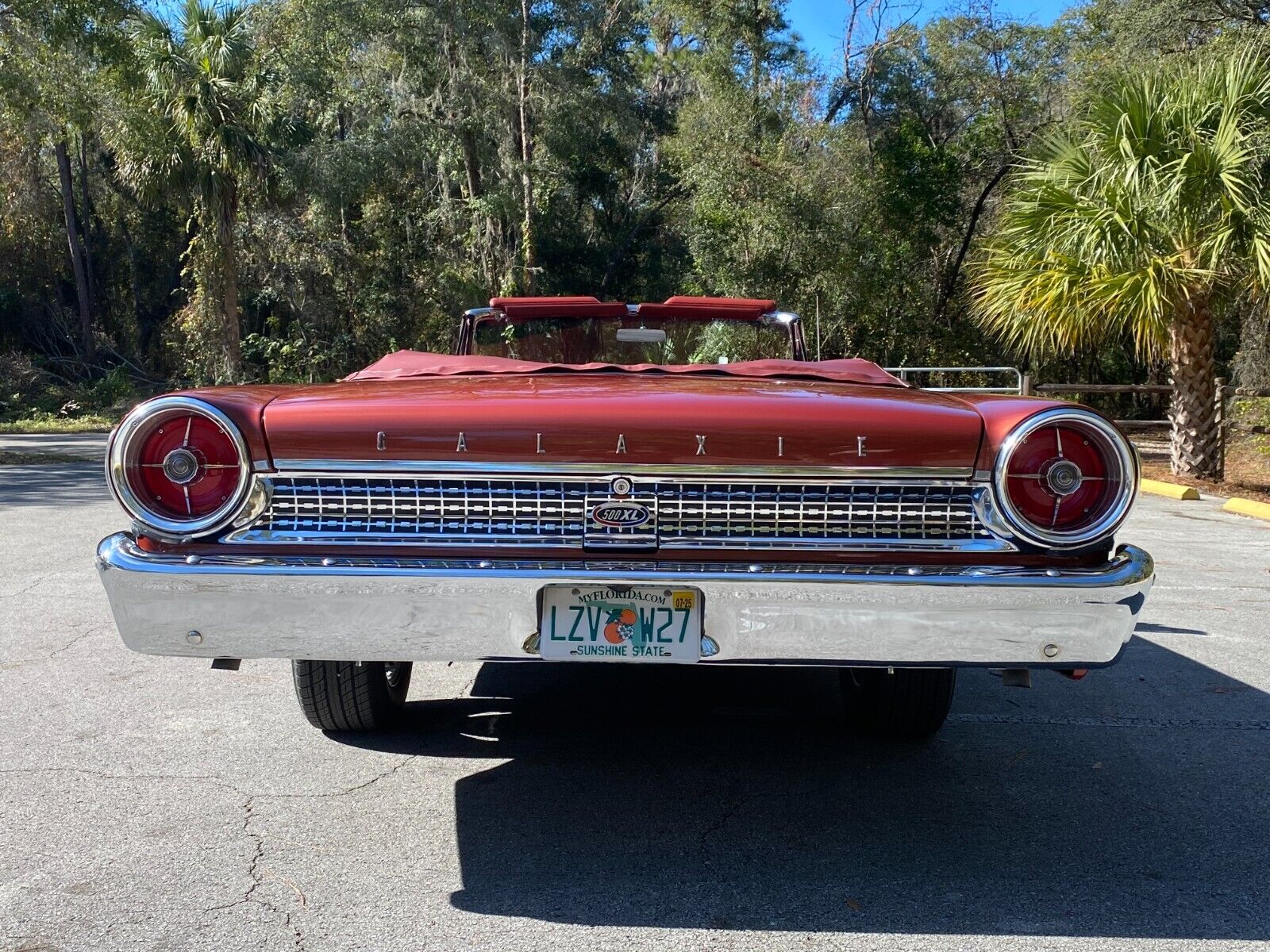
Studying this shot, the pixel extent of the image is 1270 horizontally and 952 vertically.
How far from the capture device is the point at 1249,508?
10.5 meters

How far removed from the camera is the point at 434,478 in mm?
2773

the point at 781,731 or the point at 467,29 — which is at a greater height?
the point at 467,29

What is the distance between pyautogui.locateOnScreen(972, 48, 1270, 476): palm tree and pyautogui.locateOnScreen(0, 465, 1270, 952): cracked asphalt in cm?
695

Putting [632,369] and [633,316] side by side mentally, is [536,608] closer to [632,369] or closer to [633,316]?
[632,369]

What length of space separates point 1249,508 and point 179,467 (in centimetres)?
1004

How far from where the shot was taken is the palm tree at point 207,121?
2019 cm

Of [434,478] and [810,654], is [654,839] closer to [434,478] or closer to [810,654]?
[810,654]

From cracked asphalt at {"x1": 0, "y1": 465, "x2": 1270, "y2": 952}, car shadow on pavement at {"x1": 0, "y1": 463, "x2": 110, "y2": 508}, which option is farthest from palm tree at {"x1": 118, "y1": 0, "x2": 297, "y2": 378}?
cracked asphalt at {"x1": 0, "y1": 465, "x2": 1270, "y2": 952}

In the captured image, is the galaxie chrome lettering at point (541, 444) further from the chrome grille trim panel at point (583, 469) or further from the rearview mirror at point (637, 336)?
the rearview mirror at point (637, 336)

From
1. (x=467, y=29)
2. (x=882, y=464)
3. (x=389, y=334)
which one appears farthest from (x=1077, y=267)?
(x=389, y=334)

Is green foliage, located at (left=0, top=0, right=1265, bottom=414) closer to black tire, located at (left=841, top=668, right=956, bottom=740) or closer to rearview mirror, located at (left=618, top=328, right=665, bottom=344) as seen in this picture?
rearview mirror, located at (left=618, top=328, right=665, bottom=344)

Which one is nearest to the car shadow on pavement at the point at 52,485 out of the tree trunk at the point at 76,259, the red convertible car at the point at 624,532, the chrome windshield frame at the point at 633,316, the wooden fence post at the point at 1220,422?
the chrome windshield frame at the point at 633,316

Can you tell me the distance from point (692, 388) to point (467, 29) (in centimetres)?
2171

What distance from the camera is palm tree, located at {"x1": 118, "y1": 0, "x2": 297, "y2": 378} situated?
20188mm
